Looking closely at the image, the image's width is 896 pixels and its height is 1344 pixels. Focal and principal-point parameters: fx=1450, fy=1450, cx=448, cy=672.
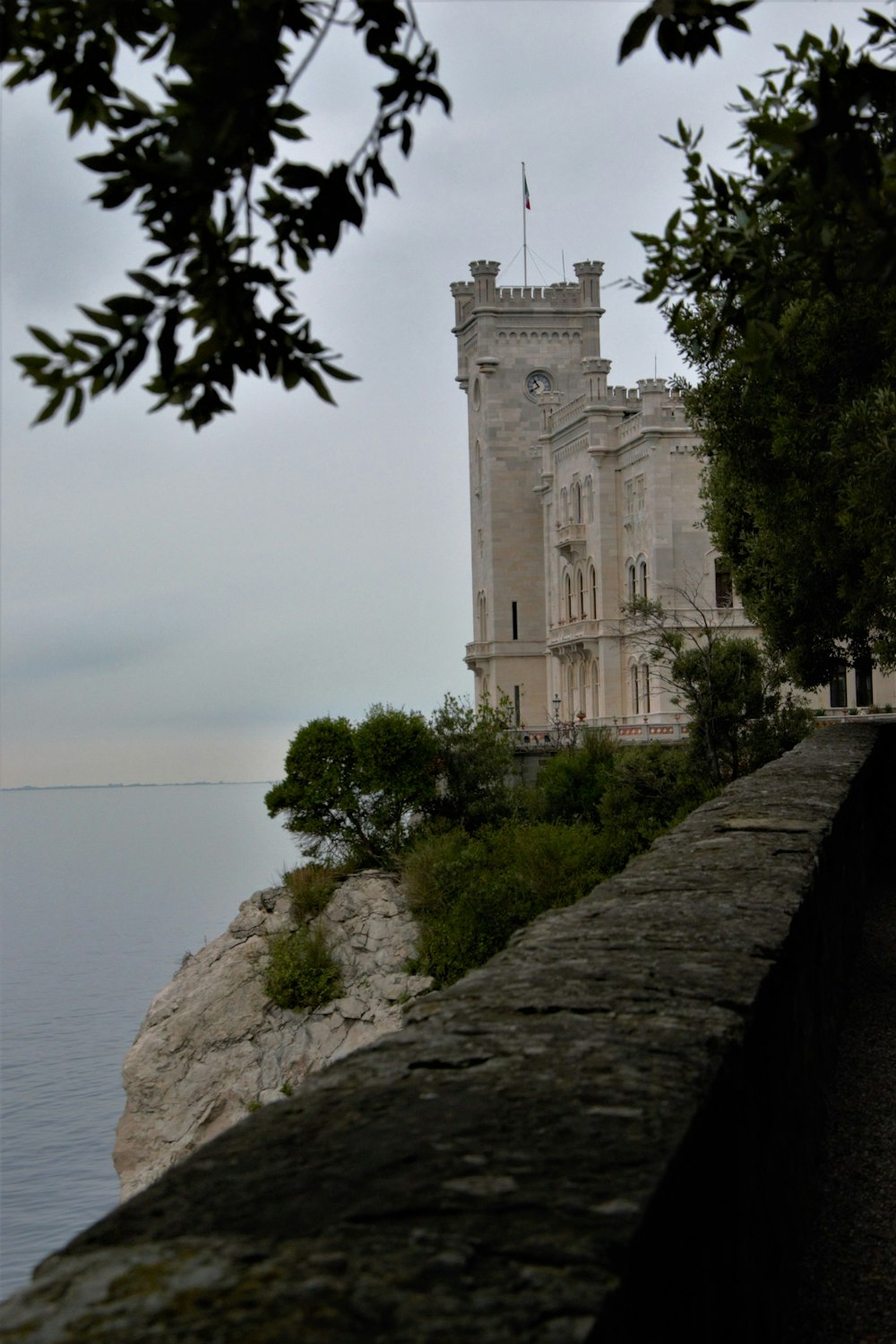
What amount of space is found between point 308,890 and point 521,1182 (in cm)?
3230

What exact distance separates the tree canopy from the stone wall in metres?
2.17

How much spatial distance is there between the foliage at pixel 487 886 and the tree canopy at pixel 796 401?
1011cm

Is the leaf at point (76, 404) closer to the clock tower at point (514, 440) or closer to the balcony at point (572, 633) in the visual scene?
the balcony at point (572, 633)

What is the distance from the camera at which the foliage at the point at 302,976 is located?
30828 millimetres

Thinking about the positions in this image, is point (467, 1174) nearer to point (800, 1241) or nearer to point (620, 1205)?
point (620, 1205)

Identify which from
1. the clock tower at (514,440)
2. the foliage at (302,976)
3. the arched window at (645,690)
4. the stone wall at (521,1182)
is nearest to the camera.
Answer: the stone wall at (521,1182)

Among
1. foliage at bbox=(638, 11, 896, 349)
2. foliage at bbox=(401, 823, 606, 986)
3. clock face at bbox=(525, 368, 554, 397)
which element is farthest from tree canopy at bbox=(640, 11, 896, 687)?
clock face at bbox=(525, 368, 554, 397)

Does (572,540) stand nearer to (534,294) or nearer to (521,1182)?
(534,294)

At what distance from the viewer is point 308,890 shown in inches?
1341

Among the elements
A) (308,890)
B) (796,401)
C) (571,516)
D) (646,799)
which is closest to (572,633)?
(571,516)

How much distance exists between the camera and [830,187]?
3.55m

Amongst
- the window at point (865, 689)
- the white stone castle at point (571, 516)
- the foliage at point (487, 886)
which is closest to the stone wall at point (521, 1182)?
the foliage at point (487, 886)

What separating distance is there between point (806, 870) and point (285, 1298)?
4068 mm

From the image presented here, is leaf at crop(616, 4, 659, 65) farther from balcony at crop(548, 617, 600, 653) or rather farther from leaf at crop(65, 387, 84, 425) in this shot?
balcony at crop(548, 617, 600, 653)
